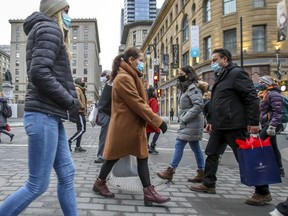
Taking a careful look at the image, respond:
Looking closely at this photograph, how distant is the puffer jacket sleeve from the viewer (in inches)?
104

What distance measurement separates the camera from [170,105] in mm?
50500

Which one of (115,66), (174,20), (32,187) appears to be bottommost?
(32,187)

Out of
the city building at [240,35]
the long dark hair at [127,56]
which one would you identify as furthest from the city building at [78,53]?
the long dark hair at [127,56]

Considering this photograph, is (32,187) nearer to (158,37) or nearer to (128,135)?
(128,135)

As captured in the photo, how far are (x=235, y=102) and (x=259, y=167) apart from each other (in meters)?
0.92

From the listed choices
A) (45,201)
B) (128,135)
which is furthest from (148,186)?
(45,201)

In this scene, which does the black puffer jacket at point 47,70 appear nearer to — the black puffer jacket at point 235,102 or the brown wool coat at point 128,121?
the brown wool coat at point 128,121

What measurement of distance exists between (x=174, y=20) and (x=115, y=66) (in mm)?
43950

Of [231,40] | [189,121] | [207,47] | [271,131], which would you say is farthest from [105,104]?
[207,47]

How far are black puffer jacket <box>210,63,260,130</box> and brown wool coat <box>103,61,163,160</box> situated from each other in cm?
109

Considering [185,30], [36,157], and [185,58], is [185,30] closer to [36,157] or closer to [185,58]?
[185,58]

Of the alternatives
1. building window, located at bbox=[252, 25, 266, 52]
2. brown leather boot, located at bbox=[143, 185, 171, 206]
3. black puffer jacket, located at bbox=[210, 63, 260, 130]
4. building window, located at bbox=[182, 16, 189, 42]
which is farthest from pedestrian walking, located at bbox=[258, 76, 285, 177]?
building window, located at bbox=[182, 16, 189, 42]

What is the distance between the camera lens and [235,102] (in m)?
4.68

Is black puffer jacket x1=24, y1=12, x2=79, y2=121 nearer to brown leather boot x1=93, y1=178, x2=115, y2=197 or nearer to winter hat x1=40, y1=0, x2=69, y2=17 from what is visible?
winter hat x1=40, y1=0, x2=69, y2=17
